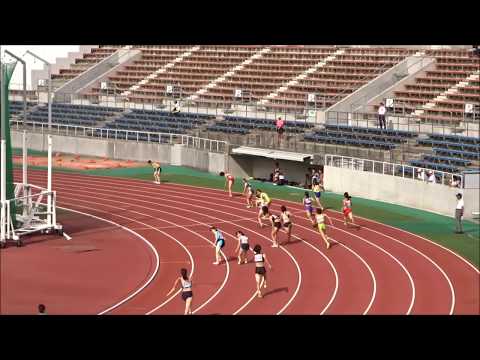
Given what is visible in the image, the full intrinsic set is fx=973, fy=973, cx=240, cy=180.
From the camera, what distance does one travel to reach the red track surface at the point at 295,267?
19.0m

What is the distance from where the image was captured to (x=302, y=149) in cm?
3669

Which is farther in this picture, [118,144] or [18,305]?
[118,144]

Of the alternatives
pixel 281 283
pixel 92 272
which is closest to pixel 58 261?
pixel 92 272

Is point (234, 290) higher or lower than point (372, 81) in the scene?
lower

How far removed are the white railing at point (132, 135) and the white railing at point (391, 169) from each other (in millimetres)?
5625

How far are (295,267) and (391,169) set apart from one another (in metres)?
10.4

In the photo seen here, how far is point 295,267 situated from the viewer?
73.5 feet

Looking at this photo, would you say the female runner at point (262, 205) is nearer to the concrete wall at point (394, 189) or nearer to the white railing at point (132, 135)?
the concrete wall at point (394, 189)

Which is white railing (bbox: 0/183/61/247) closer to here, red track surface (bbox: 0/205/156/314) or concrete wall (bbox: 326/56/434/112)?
red track surface (bbox: 0/205/156/314)

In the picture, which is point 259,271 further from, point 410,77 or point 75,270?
point 410,77

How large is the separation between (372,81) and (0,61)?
21.3 m

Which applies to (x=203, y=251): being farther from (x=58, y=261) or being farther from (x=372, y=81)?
(x=372, y=81)

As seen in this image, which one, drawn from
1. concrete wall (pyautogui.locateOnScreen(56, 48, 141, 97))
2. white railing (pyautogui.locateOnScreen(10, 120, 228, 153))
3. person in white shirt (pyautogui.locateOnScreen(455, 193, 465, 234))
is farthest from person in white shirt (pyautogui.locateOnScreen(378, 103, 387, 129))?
concrete wall (pyautogui.locateOnScreen(56, 48, 141, 97))

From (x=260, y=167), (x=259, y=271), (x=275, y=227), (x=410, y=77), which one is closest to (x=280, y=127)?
(x=260, y=167)
